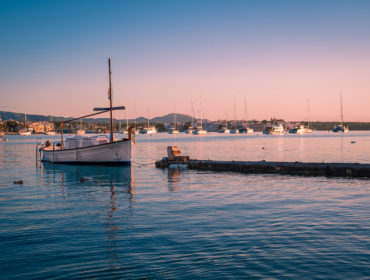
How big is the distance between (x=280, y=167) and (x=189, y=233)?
2378 centimetres

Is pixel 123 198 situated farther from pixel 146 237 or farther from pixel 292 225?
pixel 292 225

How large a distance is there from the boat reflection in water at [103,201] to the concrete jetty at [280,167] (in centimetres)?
727

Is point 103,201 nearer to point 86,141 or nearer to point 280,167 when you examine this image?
point 280,167

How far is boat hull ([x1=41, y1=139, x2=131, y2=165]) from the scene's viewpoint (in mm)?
47156

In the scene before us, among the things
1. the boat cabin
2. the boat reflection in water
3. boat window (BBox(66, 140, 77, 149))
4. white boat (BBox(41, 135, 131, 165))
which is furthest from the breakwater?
boat window (BBox(66, 140, 77, 149))

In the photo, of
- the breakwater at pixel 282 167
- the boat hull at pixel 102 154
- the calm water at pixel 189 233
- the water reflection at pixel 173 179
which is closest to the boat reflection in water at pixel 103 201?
the calm water at pixel 189 233

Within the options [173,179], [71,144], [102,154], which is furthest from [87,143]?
[173,179]

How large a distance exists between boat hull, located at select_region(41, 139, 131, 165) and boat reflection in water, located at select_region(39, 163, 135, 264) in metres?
6.99

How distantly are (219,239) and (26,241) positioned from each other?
25.4 feet

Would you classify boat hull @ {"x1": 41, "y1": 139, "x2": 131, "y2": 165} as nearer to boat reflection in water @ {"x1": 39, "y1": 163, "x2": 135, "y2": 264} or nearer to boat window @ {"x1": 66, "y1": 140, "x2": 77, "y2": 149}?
boat window @ {"x1": 66, "y1": 140, "x2": 77, "y2": 149}

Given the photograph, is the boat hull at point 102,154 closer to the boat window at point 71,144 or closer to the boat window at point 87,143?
the boat window at point 71,144

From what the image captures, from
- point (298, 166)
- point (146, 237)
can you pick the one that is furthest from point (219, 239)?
point (298, 166)

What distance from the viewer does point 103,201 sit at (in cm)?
2308

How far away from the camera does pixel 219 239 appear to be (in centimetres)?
1384
